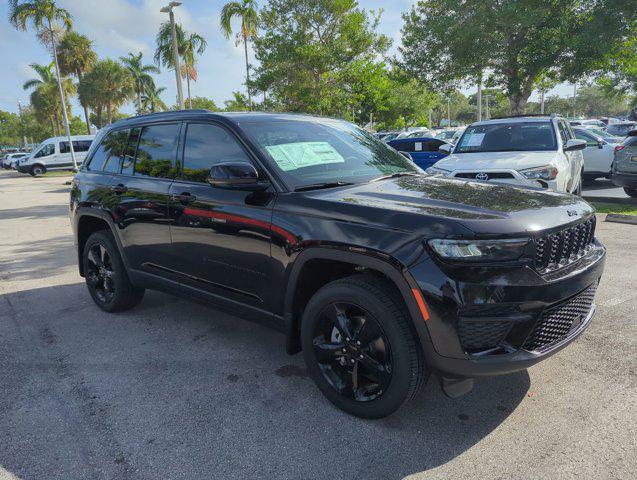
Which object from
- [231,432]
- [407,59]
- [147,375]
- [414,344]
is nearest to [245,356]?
[147,375]

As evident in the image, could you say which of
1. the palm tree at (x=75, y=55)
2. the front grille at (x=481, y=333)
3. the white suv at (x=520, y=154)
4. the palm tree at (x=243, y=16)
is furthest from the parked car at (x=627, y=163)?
the palm tree at (x=75, y=55)

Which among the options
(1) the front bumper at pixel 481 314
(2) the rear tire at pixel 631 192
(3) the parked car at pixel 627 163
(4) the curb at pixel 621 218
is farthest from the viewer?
(2) the rear tire at pixel 631 192

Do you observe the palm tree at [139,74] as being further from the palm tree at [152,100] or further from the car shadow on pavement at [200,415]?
the car shadow on pavement at [200,415]

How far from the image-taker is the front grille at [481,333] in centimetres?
240

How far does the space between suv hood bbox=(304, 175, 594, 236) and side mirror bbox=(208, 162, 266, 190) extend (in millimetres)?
363

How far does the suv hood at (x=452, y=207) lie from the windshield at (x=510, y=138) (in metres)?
5.20

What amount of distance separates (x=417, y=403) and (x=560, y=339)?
0.93 meters

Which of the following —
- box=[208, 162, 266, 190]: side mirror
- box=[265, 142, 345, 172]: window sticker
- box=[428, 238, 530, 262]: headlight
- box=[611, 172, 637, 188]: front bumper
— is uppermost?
box=[265, 142, 345, 172]: window sticker

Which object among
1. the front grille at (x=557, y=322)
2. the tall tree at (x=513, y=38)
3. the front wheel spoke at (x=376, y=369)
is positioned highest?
the tall tree at (x=513, y=38)

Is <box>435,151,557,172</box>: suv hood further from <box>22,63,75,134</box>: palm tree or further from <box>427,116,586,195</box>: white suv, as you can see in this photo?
<box>22,63,75,134</box>: palm tree

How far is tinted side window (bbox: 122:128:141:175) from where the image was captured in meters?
4.38

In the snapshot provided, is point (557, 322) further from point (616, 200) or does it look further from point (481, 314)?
point (616, 200)

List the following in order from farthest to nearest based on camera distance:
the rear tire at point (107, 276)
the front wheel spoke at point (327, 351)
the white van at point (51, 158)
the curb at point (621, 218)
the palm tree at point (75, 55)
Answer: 1. the palm tree at point (75, 55)
2. the white van at point (51, 158)
3. the curb at point (621, 218)
4. the rear tire at point (107, 276)
5. the front wheel spoke at point (327, 351)

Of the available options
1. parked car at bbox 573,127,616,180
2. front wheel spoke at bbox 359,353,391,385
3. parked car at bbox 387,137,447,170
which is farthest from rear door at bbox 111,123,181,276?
parked car at bbox 573,127,616,180
